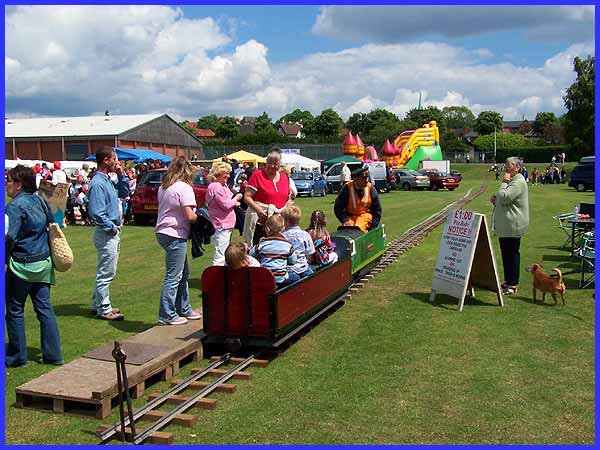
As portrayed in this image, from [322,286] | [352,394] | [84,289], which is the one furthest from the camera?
[84,289]

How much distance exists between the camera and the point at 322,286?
7.34m

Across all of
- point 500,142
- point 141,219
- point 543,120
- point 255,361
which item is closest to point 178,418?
point 255,361

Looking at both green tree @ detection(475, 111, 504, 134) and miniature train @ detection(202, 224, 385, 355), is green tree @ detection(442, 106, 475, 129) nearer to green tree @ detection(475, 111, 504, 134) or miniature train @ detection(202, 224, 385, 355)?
green tree @ detection(475, 111, 504, 134)

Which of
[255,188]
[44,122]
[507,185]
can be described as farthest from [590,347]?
[44,122]

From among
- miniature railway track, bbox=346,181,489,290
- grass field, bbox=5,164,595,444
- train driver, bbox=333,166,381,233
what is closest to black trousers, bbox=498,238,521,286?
grass field, bbox=5,164,595,444

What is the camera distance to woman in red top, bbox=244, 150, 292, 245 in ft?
26.9

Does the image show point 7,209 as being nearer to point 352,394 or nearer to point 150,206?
point 352,394

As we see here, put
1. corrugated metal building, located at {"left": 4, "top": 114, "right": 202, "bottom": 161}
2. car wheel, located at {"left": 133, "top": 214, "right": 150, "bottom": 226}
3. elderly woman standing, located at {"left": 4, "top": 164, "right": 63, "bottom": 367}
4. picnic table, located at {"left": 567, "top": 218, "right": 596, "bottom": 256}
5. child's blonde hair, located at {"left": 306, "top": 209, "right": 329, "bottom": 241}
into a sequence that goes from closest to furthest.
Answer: elderly woman standing, located at {"left": 4, "top": 164, "right": 63, "bottom": 367}, child's blonde hair, located at {"left": 306, "top": 209, "right": 329, "bottom": 241}, picnic table, located at {"left": 567, "top": 218, "right": 596, "bottom": 256}, car wheel, located at {"left": 133, "top": 214, "right": 150, "bottom": 226}, corrugated metal building, located at {"left": 4, "top": 114, "right": 202, "bottom": 161}

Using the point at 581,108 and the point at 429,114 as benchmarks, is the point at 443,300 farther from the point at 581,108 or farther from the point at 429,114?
the point at 429,114

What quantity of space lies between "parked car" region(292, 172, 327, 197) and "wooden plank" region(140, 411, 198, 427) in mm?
29038

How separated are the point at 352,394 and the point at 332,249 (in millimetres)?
3130

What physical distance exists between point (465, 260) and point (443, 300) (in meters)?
0.72


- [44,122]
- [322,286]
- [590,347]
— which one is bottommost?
[590,347]

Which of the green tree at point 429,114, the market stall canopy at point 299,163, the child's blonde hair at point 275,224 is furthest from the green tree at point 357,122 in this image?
the child's blonde hair at point 275,224
